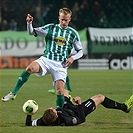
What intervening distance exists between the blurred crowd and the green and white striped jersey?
1806 cm

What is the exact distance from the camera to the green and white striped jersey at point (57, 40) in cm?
1040

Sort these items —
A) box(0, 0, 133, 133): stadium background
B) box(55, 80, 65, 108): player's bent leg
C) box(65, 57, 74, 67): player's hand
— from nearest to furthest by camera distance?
box(55, 80, 65, 108): player's bent leg < box(65, 57, 74, 67): player's hand < box(0, 0, 133, 133): stadium background

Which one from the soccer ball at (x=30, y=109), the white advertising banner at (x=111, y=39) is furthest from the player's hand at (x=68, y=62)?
the white advertising banner at (x=111, y=39)

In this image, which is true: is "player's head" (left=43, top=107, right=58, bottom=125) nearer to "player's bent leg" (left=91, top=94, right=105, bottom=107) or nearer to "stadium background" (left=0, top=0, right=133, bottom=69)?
"player's bent leg" (left=91, top=94, right=105, bottom=107)

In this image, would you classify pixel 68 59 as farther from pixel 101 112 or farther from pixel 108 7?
pixel 108 7

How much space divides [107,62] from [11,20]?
5849 millimetres

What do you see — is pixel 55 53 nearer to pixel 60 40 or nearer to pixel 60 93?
pixel 60 40

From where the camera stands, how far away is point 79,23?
2938 centimetres

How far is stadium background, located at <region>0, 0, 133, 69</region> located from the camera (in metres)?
26.8

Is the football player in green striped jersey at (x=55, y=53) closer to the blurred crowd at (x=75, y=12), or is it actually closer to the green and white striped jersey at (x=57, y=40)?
the green and white striped jersey at (x=57, y=40)

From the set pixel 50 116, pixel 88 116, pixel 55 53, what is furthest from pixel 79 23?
pixel 50 116

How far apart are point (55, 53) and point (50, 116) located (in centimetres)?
244

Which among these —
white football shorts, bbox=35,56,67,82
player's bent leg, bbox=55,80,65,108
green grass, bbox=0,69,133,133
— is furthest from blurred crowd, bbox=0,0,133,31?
player's bent leg, bbox=55,80,65,108

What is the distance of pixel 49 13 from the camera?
29438 millimetres
